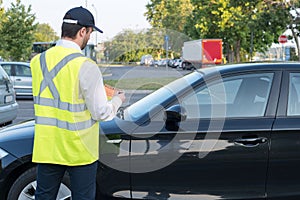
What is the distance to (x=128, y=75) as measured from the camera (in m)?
4.01

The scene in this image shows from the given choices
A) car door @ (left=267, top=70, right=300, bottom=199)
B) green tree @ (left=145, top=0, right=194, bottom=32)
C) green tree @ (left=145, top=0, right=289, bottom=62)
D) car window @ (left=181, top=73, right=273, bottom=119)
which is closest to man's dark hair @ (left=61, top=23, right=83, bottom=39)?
car window @ (left=181, top=73, right=273, bottom=119)

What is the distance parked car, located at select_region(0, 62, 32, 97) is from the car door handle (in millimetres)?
12395

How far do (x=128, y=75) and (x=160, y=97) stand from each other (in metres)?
0.38

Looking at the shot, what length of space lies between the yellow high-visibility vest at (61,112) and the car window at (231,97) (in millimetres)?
1269

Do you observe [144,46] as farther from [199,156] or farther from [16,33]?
[16,33]

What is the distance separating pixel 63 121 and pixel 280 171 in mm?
1927

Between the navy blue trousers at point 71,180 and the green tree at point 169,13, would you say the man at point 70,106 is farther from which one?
the green tree at point 169,13

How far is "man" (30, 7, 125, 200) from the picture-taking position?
100 inches

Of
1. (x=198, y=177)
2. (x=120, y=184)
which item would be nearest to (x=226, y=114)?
(x=198, y=177)

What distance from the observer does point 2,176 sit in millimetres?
3648

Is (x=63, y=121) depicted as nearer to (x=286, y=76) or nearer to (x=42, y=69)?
(x=42, y=69)

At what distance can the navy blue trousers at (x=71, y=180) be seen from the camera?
265 cm

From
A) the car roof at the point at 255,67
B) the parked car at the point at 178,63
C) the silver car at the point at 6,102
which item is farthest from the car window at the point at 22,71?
the car roof at the point at 255,67

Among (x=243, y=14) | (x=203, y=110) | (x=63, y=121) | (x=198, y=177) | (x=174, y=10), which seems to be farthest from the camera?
(x=174, y=10)
